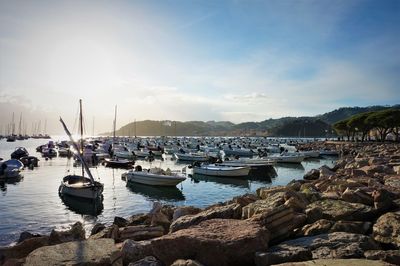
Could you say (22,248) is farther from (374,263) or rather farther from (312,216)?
(374,263)

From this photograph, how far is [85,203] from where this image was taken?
31.7 metres

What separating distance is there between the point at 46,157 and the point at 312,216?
85.3 meters

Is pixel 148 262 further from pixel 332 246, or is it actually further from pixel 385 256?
pixel 385 256

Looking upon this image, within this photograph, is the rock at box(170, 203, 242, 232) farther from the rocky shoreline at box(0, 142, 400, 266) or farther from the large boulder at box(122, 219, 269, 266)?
the large boulder at box(122, 219, 269, 266)

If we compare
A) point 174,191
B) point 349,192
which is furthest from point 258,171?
point 349,192

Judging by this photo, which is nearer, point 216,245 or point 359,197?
point 216,245

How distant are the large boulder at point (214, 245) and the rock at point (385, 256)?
225 centimetres

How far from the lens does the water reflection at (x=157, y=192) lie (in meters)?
35.1

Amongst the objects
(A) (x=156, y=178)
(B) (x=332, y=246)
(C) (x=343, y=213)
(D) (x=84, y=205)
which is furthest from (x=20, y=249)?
(A) (x=156, y=178)

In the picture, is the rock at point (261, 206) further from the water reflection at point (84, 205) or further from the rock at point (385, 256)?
the water reflection at point (84, 205)

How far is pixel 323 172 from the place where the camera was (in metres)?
33.4

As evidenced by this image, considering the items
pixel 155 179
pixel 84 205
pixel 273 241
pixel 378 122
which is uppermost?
pixel 378 122

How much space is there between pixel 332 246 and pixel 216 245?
2.66 metres

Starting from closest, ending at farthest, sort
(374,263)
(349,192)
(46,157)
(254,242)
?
(374,263)
(254,242)
(349,192)
(46,157)
